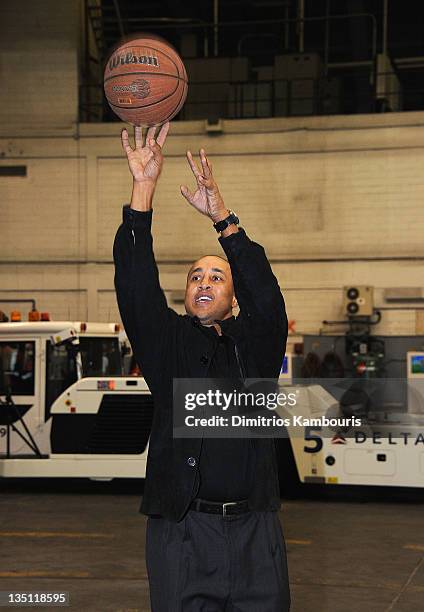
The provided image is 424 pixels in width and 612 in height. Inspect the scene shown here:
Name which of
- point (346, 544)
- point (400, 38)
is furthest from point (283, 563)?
point (400, 38)

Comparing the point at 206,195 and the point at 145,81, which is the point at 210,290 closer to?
the point at 206,195

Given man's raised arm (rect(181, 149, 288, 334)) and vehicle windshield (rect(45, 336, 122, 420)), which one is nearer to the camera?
man's raised arm (rect(181, 149, 288, 334))

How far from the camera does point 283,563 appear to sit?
3.88m

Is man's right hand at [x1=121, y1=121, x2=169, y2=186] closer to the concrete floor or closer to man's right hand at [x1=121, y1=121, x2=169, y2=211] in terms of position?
man's right hand at [x1=121, y1=121, x2=169, y2=211]

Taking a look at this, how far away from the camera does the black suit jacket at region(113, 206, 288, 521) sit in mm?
3785

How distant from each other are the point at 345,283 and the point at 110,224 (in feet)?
17.1

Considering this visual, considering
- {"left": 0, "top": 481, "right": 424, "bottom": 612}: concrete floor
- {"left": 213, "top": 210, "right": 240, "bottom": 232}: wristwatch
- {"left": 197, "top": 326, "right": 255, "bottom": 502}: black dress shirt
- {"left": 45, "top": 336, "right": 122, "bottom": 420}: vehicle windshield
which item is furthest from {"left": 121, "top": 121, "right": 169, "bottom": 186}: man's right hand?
{"left": 45, "top": 336, "right": 122, "bottom": 420}: vehicle windshield

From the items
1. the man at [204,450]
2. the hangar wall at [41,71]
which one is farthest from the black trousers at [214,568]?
the hangar wall at [41,71]

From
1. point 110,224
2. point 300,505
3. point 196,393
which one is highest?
point 110,224

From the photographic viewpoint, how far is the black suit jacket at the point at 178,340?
3.79 m

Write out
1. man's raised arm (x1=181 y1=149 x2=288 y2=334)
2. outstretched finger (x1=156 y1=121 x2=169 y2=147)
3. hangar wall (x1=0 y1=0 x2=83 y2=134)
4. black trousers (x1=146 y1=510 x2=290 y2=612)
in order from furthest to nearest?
hangar wall (x1=0 y1=0 x2=83 y2=134) → outstretched finger (x1=156 y1=121 x2=169 y2=147) → man's raised arm (x1=181 y1=149 x2=288 y2=334) → black trousers (x1=146 y1=510 x2=290 y2=612)

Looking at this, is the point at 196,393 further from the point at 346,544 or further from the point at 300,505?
the point at 300,505

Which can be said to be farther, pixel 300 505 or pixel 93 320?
pixel 93 320

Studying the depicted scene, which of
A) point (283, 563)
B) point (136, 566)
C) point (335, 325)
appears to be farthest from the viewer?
point (335, 325)
